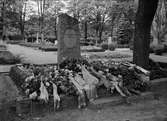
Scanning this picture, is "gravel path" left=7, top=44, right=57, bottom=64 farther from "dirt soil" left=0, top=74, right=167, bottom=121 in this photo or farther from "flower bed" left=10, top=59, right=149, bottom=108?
"dirt soil" left=0, top=74, right=167, bottom=121

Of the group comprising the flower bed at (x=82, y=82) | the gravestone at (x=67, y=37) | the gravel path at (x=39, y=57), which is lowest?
the flower bed at (x=82, y=82)

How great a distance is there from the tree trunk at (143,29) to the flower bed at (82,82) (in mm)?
718

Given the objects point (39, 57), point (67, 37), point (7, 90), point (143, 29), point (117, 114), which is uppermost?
point (143, 29)

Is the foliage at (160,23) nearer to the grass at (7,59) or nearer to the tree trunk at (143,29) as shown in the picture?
the tree trunk at (143,29)

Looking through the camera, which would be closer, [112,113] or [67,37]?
[112,113]

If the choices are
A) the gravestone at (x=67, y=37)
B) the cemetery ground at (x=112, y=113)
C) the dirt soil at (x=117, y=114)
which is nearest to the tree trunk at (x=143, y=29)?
the cemetery ground at (x=112, y=113)

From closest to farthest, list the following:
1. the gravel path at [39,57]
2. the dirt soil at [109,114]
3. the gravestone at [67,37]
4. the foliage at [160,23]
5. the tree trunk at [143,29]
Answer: the dirt soil at [109,114], the tree trunk at [143,29], the gravestone at [67,37], the gravel path at [39,57], the foliage at [160,23]

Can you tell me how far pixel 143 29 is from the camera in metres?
6.11

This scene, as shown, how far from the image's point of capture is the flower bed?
165 inches

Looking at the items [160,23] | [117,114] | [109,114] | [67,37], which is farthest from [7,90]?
[160,23]

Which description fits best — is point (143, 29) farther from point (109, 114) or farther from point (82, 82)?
point (109, 114)

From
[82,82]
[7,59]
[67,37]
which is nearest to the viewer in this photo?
[82,82]

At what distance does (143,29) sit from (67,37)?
2.73 meters

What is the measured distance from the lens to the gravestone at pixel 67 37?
695cm
